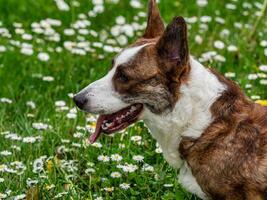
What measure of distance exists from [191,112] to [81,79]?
8.75ft

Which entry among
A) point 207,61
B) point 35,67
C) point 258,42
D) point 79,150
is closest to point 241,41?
point 258,42

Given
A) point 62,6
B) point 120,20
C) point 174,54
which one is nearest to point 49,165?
point 174,54

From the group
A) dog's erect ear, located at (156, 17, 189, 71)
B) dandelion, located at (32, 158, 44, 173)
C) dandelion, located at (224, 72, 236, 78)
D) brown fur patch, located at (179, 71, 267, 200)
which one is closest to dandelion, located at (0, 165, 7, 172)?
dandelion, located at (32, 158, 44, 173)

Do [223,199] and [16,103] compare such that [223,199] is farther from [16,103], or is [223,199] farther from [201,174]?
[16,103]

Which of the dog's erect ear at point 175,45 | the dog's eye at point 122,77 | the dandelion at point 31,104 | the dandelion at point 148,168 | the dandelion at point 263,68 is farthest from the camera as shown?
the dandelion at point 263,68

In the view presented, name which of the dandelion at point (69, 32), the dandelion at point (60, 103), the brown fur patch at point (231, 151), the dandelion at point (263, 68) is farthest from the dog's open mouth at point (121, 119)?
the dandelion at point (69, 32)

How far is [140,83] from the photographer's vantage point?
4.89 m

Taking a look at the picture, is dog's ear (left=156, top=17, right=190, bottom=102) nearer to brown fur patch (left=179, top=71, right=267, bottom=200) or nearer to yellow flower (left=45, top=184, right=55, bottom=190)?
brown fur patch (left=179, top=71, right=267, bottom=200)

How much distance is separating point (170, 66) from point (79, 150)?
148cm

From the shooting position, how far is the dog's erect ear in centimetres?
464

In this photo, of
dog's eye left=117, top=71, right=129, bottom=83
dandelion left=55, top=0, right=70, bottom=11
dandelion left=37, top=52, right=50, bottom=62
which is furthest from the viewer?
dandelion left=55, top=0, right=70, bottom=11

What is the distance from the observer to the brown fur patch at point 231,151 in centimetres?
478

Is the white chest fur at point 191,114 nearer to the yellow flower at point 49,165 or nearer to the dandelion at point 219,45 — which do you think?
the yellow flower at point 49,165

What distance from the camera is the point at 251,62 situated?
24.7ft
